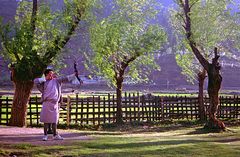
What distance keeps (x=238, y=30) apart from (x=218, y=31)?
99cm

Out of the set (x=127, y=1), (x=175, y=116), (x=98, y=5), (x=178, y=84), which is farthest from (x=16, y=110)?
(x=178, y=84)

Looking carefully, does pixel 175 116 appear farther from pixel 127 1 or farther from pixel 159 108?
pixel 127 1

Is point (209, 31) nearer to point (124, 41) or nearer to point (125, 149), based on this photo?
point (124, 41)

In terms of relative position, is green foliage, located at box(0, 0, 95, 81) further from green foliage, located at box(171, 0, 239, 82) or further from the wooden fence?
green foliage, located at box(171, 0, 239, 82)

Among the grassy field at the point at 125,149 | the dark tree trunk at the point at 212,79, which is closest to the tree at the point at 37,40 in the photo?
the dark tree trunk at the point at 212,79

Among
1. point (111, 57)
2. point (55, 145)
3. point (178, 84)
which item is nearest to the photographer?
point (55, 145)

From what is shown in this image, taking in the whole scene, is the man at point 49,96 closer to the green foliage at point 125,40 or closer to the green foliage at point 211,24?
the green foliage at point 125,40

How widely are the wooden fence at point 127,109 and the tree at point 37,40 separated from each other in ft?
11.5

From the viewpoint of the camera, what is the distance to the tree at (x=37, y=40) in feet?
41.8

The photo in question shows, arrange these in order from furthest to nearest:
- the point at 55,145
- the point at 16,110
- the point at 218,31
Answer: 1. the point at 218,31
2. the point at 16,110
3. the point at 55,145

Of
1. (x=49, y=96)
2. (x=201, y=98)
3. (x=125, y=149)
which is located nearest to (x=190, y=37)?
(x=201, y=98)

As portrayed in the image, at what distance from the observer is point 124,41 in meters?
17.8

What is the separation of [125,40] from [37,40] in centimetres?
568

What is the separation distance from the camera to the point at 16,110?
1352 cm
